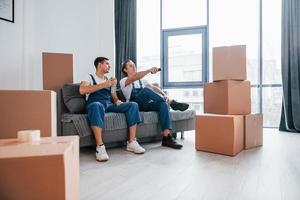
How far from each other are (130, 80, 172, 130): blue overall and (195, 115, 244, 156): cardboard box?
1.28 feet

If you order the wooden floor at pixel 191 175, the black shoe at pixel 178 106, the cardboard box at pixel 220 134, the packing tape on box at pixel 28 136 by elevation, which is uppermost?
the black shoe at pixel 178 106

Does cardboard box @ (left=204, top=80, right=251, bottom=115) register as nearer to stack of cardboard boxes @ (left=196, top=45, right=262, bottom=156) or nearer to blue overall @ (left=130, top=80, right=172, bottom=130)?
stack of cardboard boxes @ (left=196, top=45, right=262, bottom=156)

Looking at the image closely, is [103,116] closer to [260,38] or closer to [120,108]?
[120,108]

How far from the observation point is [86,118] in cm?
236

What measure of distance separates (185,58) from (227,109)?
7.99 ft

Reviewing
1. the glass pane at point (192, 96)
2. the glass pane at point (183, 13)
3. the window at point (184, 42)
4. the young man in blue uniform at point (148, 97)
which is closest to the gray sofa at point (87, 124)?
the young man in blue uniform at point (148, 97)

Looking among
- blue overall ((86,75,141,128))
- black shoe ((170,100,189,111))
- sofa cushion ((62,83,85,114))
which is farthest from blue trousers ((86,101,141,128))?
black shoe ((170,100,189,111))

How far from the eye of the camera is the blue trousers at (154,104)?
8.91ft

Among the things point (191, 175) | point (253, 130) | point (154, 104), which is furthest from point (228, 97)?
point (191, 175)

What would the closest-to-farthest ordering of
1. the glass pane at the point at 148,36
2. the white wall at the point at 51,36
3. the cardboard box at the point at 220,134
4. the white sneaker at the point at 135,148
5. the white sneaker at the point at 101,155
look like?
the white sneaker at the point at 101,155 < the cardboard box at the point at 220,134 < the white sneaker at the point at 135,148 < the white wall at the point at 51,36 < the glass pane at the point at 148,36

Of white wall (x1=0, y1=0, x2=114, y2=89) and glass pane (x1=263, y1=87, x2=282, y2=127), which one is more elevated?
white wall (x1=0, y1=0, x2=114, y2=89)

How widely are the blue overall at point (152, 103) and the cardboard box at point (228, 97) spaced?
451mm

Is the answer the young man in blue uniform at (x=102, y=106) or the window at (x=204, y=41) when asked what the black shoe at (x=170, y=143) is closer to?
the young man in blue uniform at (x=102, y=106)

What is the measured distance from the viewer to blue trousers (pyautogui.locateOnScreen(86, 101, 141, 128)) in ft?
7.41
